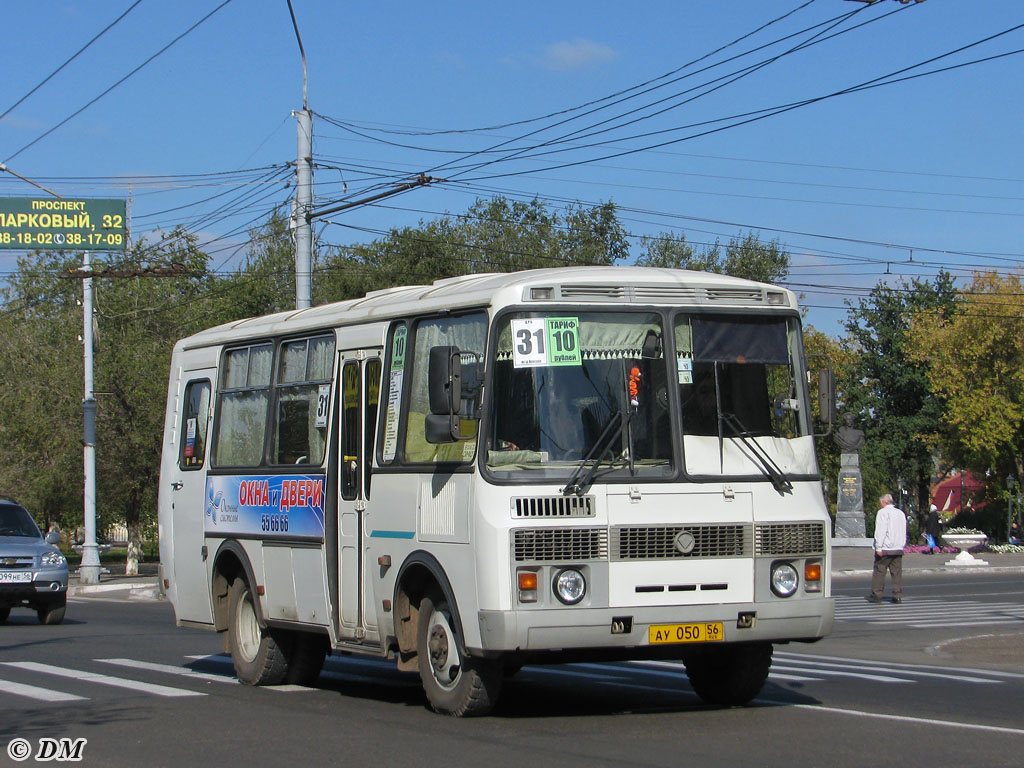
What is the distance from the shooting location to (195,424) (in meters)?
14.5

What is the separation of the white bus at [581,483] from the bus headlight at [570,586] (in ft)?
0.05

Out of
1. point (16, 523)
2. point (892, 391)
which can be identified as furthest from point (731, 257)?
point (16, 523)

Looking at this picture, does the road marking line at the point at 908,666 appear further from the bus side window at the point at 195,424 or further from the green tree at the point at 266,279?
the green tree at the point at 266,279

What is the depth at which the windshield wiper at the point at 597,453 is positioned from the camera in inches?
372

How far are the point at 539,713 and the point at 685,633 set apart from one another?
148 cm

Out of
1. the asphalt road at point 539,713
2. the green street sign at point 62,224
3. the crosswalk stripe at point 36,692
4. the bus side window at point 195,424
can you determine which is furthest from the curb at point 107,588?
the crosswalk stripe at point 36,692

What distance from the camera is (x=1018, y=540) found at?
61.4 metres

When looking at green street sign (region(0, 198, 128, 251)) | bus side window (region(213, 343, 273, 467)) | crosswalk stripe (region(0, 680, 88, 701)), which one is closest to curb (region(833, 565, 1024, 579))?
green street sign (region(0, 198, 128, 251))

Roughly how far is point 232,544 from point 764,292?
573cm

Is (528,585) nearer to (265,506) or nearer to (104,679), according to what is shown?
(265,506)

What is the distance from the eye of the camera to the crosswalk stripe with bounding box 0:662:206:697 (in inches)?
485

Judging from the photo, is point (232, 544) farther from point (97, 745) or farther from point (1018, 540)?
point (1018, 540)

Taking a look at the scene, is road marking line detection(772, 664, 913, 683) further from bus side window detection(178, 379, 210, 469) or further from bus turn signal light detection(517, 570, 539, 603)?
bus side window detection(178, 379, 210, 469)

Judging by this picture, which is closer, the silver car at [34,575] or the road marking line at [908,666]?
the road marking line at [908,666]
